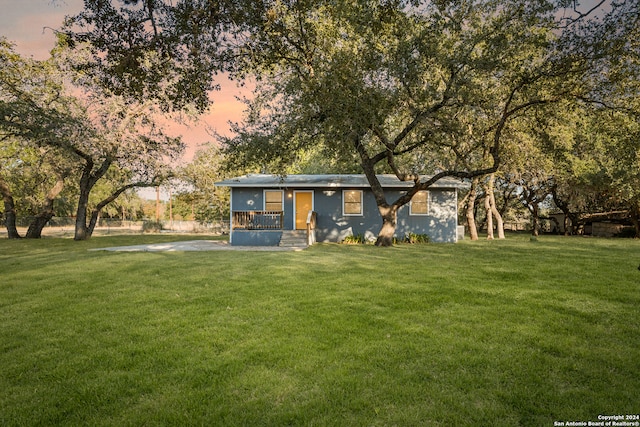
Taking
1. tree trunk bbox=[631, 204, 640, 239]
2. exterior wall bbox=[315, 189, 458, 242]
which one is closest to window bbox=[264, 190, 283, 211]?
exterior wall bbox=[315, 189, 458, 242]

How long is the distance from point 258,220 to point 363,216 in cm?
509

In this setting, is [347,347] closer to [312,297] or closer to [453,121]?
[312,297]

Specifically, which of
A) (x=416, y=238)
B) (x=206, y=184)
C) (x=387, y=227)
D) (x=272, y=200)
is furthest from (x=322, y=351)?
(x=206, y=184)

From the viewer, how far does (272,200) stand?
18.5 meters

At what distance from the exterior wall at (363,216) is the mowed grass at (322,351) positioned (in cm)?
1129

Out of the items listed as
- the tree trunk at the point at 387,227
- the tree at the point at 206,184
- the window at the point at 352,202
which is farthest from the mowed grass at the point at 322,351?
the tree at the point at 206,184

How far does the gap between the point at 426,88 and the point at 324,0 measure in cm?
585

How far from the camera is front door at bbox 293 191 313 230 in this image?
Result: 60.2 ft

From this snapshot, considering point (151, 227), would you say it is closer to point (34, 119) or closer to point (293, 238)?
point (34, 119)

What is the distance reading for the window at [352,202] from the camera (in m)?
18.4

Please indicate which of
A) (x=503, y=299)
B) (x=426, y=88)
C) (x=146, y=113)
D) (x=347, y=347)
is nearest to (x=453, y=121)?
(x=426, y=88)

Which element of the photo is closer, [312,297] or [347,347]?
[347,347]

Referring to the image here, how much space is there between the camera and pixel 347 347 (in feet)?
12.2

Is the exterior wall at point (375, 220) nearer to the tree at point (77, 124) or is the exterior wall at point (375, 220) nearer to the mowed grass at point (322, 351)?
the tree at point (77, 124)
